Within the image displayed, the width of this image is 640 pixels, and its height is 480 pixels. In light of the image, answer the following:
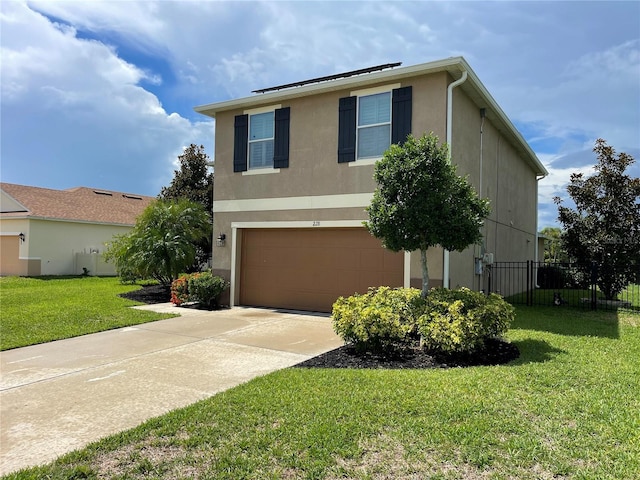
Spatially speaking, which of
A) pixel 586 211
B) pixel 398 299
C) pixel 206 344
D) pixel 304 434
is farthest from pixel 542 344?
pixel 586 211

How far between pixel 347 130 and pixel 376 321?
5.65 meters

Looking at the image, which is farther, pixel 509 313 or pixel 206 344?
pixel 206 344

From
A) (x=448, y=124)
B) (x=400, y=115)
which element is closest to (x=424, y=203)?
(x=448, y=124)

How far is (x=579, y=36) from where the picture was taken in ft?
34.6

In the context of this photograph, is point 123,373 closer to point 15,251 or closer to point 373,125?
point 373,125

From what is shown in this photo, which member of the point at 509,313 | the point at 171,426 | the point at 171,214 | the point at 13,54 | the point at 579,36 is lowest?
the point at 171,426

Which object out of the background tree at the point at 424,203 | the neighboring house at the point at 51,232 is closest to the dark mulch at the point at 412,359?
the background tree at the point at 424,203

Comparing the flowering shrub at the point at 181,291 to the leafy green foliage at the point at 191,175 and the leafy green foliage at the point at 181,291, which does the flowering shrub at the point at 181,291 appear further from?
the leafy green foliage at the point at 191,175

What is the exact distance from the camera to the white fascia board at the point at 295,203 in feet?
33.6

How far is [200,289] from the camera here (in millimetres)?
11617

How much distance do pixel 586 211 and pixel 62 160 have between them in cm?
2627

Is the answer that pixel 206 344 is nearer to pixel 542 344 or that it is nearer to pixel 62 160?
pixel 542 344

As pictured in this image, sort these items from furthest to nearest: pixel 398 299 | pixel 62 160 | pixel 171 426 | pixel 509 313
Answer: pixel 62 160, pixel 398 299, pixel 509 313, pixel 171 426

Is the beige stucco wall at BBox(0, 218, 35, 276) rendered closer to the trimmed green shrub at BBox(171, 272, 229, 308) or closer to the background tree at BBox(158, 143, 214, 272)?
the background tree at BBox(158, 143, 214, 272)
